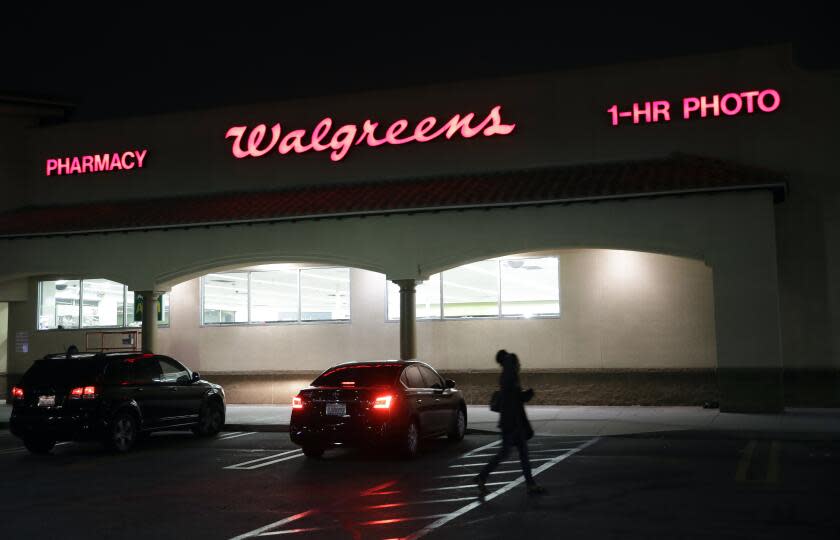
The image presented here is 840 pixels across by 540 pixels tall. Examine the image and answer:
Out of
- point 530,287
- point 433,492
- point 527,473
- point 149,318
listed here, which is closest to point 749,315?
point 530,287

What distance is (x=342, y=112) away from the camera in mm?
25453

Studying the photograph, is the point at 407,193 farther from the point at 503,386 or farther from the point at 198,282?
the point at 503,386

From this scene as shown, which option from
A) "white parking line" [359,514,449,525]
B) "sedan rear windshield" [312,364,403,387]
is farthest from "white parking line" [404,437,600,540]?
"sedan rear windshield" [312,364,403,387]

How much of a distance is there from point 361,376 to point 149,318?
11519 millimetres

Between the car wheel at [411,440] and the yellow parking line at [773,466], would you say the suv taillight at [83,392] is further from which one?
the yellow parking line at [773,466]

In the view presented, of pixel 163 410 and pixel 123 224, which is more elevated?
pixel 123 224

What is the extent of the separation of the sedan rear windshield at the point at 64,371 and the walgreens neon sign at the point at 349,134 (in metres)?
11.0

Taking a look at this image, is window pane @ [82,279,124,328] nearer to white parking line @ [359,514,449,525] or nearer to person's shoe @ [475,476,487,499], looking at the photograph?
person's shoe @ [475,476,487,499]

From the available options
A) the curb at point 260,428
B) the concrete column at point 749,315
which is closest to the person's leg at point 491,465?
the curb at point 260,428

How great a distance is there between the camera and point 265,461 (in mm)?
14148

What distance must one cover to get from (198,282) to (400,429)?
14.2m

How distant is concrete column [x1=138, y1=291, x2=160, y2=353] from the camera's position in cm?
2434

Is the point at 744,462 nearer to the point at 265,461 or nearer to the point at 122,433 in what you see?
the point at 265,461

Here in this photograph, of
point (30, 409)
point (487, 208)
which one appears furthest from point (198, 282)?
point (30, 409)
